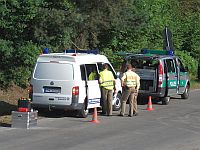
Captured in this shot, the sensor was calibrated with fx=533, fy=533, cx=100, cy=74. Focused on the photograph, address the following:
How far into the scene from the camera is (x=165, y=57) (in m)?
21.1

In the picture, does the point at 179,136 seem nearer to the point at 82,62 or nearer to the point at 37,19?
the point at 82,62

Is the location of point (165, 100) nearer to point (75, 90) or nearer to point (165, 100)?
point (165, 100)

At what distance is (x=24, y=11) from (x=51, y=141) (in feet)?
27.2

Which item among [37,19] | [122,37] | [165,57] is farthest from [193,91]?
[37,19]

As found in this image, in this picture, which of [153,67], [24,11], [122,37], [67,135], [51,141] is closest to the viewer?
[51,141]

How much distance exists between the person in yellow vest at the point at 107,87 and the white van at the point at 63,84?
0.43 metres

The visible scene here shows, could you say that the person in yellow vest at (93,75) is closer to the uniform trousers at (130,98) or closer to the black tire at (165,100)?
the uniform trousers at (130,98)

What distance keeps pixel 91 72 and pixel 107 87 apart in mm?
696

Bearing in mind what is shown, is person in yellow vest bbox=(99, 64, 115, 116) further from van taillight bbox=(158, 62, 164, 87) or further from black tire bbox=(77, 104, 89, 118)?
van taillight bbox=(158, 62, 164, 87)

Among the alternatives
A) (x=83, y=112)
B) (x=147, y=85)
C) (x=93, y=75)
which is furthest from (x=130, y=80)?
(x=147, y=85)

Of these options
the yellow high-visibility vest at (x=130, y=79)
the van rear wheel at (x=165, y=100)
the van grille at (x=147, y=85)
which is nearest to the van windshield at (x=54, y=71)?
the yellow high-visibility vest at (x=130, y=79)

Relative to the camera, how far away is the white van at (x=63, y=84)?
15.8 metres

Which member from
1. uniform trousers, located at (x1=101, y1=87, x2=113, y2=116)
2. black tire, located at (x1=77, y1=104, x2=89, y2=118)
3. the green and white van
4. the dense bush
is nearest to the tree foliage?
the dense bush

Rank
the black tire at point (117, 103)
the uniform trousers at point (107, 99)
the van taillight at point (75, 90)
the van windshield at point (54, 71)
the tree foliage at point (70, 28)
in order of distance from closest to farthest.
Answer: the van taillight at point (75, 90) → the van windshield at point (54, 71) → the uniform trousers at point (107, 99) → the black tire at point (117, 103) → the tree foliage at point (70, 28)
